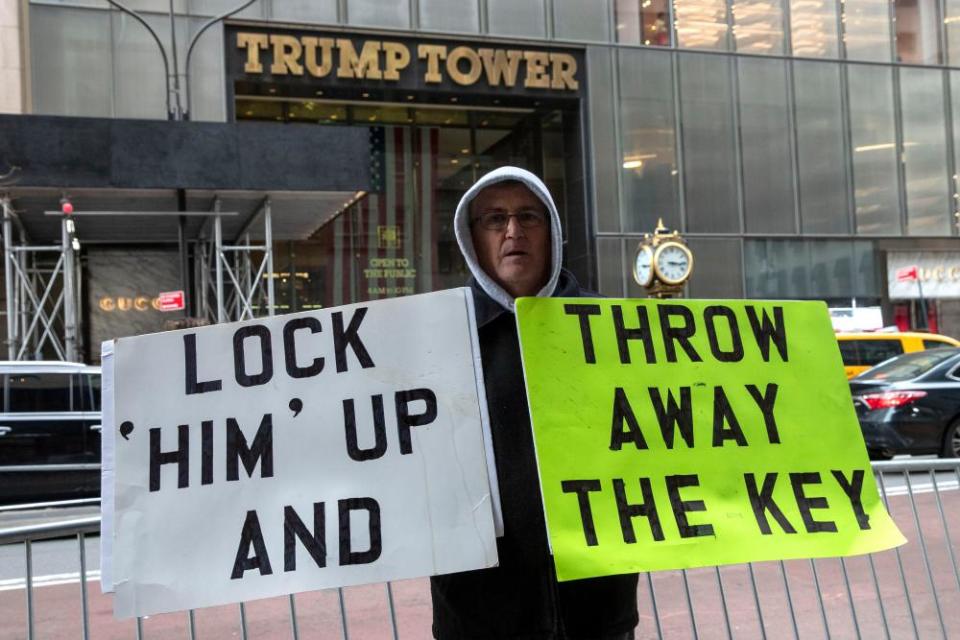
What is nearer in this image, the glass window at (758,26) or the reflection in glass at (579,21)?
the reflection in glass at (579,21)

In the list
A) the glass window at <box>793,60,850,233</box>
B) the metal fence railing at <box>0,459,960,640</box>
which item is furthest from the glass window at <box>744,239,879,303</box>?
the metal fence railing at <box>0,459,960,640</box>

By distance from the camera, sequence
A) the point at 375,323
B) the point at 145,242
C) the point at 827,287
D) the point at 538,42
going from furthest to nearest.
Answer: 1. the point at 827,287
2. the point at 538,42
3. the point at 145,242
4. the point at 375,323

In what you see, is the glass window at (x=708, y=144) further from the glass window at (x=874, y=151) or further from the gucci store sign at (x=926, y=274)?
the gucci store sign at (x=926, y=274)

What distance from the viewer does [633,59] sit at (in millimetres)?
25453

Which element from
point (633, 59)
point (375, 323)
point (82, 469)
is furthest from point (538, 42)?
point (375, 323)

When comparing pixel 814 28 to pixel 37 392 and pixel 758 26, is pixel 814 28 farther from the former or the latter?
pixel 37 392

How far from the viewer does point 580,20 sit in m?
Answer: 25.0

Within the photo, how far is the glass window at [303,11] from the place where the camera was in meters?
22.4

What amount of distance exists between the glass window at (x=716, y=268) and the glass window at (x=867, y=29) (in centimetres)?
665

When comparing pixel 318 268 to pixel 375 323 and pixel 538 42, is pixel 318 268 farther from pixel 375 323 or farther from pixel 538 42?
pixel 375 323

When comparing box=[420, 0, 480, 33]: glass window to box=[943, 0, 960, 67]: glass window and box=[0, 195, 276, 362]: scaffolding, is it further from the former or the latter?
box=[943, 0, 960, 67]: glass window

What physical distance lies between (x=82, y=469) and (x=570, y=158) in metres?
17.5

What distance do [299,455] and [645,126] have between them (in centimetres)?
2413

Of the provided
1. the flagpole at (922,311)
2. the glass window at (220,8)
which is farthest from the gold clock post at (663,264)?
the flagpole at (922,311)
